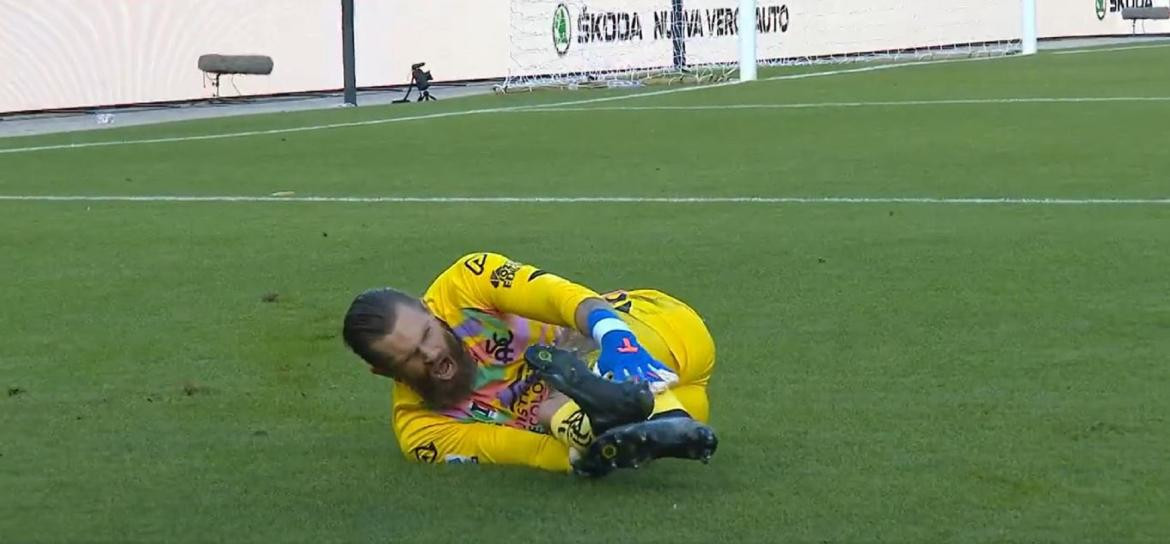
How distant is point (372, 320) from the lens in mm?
5246

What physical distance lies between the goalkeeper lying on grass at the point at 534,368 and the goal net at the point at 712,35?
21.2 m

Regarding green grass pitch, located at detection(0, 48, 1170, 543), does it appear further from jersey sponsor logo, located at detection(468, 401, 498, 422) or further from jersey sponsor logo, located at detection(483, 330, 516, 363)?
jersey sponsor logo, located at detection(483, 330, 516, 363)

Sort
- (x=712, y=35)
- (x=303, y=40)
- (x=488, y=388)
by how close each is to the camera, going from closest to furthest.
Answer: (x=488, y=388) → (x=303, y=40) → (x=712, y=35)

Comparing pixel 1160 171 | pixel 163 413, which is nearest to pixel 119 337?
pixel 163 413

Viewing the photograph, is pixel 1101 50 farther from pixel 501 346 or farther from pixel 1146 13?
pixel 501 346

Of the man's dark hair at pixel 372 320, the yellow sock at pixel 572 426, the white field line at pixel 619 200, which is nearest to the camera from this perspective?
the yellow sock at pixel 572 426

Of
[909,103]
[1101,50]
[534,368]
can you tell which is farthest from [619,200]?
[1101,50]

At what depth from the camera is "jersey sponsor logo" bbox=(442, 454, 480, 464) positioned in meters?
5.57

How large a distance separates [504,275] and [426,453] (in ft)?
1.84

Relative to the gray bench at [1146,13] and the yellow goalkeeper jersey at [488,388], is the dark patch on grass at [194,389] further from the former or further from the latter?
the gray bench at [1146,13]

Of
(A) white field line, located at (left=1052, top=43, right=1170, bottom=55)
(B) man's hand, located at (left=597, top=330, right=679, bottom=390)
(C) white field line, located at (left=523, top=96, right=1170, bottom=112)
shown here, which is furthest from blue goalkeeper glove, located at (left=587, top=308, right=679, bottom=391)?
(A) white field line, located at (left=1052, top=43, right=1170, bottom=55)

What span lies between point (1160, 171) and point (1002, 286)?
16.1 feet

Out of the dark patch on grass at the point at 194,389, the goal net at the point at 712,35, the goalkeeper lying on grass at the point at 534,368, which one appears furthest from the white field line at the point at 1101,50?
the goalkeeper lying on grass at the point at 534,368

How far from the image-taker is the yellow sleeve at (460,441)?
546 centimetres
